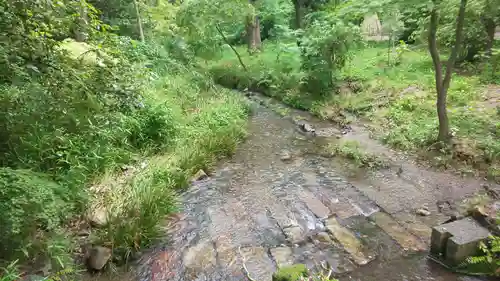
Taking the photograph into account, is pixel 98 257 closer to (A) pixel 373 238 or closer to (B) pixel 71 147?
(B) pixel 71 147

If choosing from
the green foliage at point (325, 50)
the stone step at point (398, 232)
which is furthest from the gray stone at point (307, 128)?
the stone step at point (398, 232)

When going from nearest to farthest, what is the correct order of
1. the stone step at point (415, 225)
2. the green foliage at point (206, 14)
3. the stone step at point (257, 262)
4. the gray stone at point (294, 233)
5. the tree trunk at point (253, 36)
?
the stone step at point (257, 262) → the stone step at point (415, 225) → the gray stone at point (294, 233) → the green foliage at point (206, 14) → the tree trunk at point (253, 36)

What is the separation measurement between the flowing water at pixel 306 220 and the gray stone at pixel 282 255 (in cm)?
1

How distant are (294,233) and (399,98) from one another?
5.89 metres

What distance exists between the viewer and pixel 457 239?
3535 mm

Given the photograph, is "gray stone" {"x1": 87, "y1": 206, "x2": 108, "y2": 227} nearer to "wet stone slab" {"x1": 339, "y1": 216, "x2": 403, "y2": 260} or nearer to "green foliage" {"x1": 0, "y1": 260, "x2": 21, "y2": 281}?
"green foliage" {"x1": 0, "y1": 260, "x2": 21, "y2": 281}

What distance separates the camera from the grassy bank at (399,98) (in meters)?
6.16

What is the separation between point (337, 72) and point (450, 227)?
7829 millimetres

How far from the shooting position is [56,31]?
3338 mm

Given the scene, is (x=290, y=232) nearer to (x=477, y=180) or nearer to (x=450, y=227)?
(x=450, y=227)

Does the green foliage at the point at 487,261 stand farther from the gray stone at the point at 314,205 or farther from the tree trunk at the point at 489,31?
the tree trunk at the point at 489,31

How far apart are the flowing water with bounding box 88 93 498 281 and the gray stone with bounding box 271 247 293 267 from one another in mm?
12

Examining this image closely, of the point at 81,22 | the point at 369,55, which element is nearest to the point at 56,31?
the point at 81,22

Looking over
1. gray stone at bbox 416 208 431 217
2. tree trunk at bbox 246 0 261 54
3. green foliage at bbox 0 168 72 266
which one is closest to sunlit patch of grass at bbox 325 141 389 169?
gray stone at bbox 416 208 431 217
